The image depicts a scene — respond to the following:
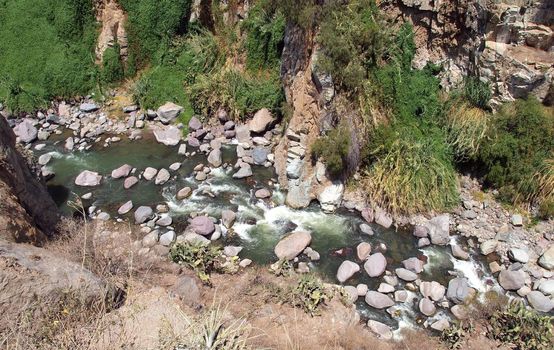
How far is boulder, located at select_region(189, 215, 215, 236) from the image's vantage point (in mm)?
12742

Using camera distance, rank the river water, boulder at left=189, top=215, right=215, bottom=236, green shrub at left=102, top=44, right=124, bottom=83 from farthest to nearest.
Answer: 1. green shrub at left=102, top=44, right=124, bottom=83
2. boulder at left=189, top=215, right=215, bottom=236
3. the river water

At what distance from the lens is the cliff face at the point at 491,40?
12.5 m

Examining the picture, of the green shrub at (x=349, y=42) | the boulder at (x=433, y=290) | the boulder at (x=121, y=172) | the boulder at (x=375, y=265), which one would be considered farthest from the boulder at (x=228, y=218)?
the boulder at (x=433, y=290)

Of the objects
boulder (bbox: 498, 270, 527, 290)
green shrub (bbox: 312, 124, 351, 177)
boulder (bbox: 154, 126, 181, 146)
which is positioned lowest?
boulder (bbox: 498, 270, 527, 290)

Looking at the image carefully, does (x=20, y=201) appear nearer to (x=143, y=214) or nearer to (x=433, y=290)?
(x=143, y=214)

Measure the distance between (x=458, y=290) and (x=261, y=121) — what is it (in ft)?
31.8

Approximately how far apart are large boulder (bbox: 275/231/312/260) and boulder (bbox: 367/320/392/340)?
2.90 metres

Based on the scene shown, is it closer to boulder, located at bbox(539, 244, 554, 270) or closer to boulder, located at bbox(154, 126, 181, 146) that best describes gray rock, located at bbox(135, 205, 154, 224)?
boulder, located at bbox(154, 126, 181, 146)

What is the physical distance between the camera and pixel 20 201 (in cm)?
1073

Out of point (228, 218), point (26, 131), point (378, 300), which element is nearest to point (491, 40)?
point (378, 300)

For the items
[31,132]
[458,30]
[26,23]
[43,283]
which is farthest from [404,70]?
[26,23]

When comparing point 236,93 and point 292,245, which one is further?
point 236,93

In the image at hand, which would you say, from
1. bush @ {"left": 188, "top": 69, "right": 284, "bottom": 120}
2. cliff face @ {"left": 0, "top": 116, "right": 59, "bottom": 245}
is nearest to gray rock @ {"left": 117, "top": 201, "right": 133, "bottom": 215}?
cliff face @ {"left": 0, "top": 116, "right": 59, "bottom": 245}

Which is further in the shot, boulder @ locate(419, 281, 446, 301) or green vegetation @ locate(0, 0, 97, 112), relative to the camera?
green vegetation @ locate(0, 0, 97, 112)
